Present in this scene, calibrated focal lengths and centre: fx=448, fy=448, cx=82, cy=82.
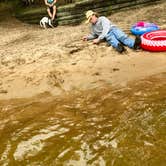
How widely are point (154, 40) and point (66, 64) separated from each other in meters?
1.78

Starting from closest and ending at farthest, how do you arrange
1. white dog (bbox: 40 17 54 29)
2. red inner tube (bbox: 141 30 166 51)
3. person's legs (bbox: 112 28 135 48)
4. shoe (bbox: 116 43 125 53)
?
red inner tube (bbox: 141 30 166 51), shoe (bbox: 116 43 125 53), person's legs (bbox: 112 28 135 48), white dog (bbox: 40 17 54 29)

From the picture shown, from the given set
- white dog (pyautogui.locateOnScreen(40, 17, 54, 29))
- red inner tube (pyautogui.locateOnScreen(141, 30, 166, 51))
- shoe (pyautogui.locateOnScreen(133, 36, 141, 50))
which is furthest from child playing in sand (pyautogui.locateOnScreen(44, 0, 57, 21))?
shoe (pyautogui.locateOnScreen(133, 36, 141, 50))

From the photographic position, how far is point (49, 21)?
12094 mm

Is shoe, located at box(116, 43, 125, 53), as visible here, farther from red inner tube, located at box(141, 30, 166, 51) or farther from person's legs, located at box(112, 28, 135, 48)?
red inner tube, located at box(141, 30, 166, 51)

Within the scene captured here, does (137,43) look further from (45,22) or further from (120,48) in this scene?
(45,22)

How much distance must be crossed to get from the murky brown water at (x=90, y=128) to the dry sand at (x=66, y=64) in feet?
1.30

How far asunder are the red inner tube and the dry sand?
12 centimetres

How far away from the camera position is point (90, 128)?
19.2 ft

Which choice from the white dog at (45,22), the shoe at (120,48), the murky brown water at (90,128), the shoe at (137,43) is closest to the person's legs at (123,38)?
the shoe at (137,43)

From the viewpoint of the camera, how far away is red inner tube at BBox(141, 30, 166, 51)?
28.2 ft

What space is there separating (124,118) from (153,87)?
1206 mm

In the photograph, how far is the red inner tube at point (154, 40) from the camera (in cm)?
860

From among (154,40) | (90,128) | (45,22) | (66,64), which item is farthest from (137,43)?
(45,22)

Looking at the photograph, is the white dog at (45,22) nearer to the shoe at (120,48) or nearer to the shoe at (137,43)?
the shoe at (120,48)
